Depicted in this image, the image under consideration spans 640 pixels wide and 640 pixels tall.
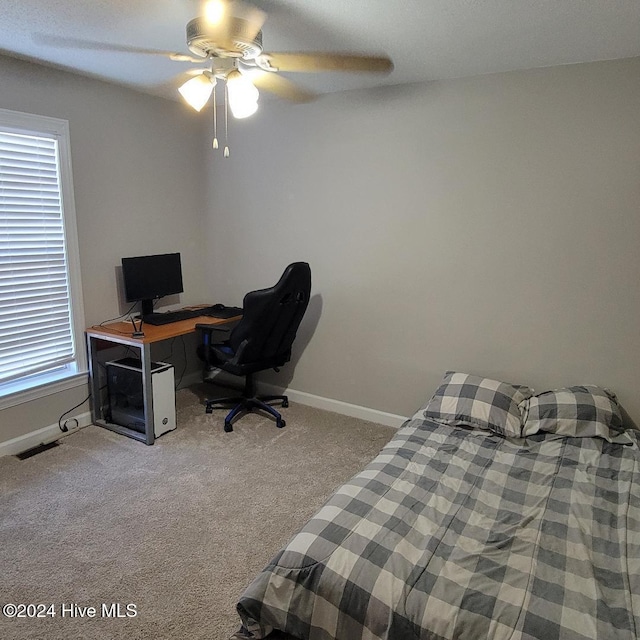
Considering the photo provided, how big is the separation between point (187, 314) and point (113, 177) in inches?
44.0

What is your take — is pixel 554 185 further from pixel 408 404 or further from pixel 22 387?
pixel 22 387

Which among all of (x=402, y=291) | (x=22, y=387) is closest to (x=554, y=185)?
(x=402, y=291)

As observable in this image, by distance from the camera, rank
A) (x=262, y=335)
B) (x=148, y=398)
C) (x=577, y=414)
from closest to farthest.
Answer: (x=577, y=414)
(x=148, y=398)
(x=262, y=335)

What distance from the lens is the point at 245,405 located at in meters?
3.61

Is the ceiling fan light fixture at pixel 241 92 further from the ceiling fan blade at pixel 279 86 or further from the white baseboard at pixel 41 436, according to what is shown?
the white baseboard at pixel 41 436

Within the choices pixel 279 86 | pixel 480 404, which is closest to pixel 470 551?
pixel 480 404

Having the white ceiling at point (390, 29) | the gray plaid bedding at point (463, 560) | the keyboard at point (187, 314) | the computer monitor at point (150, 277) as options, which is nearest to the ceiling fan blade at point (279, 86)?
the white ceiling at point (390, 29)

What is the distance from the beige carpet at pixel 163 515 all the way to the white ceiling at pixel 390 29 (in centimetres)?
233

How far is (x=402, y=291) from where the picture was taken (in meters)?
3.35

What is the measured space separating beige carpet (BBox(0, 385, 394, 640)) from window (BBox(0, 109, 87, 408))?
1.71 ft

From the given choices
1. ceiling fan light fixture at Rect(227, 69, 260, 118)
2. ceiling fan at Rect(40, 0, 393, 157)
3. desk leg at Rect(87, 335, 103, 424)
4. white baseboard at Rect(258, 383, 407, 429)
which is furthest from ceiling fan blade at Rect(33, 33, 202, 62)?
white baseboard at Rect(258, 383, 407, 429)

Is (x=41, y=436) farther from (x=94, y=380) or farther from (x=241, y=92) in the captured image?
(x=241, y=92)

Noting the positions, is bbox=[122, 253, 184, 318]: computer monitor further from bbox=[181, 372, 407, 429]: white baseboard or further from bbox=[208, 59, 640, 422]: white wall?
bbox=[181, 372, 407, 429]: white baseboard

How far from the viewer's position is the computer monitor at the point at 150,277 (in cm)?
346
